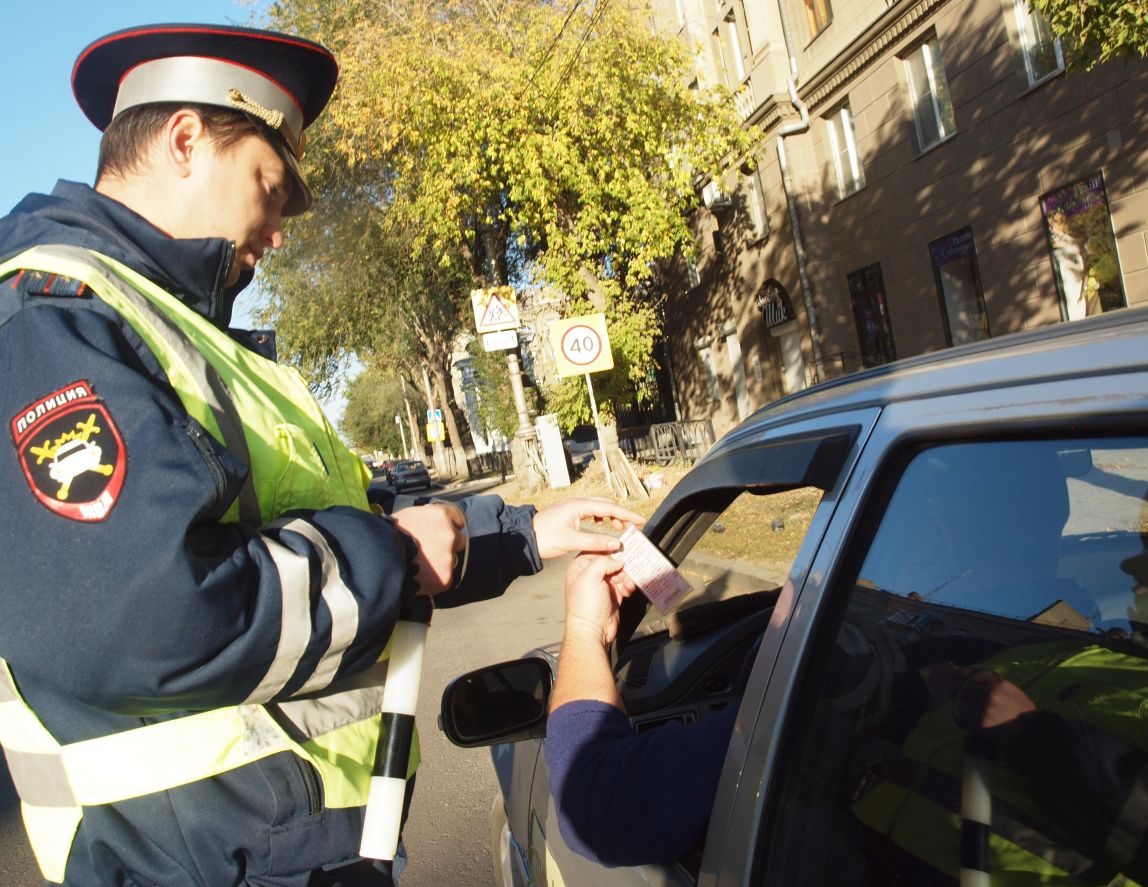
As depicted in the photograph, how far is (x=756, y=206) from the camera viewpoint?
778 inches

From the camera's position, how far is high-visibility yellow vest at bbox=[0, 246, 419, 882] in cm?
125

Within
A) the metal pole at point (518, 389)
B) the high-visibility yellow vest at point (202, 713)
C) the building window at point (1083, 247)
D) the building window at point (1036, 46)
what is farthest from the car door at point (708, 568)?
the metal pole at point (518, 389)

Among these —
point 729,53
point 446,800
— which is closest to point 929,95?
point 729,53

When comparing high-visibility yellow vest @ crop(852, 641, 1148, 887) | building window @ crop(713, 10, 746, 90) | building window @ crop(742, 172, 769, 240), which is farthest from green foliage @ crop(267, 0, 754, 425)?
high-visibility yellow vest @ crop(852, 641, 1148, 887)

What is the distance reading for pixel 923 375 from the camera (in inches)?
45.1

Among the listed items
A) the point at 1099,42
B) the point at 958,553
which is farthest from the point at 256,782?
the point at 1099,42

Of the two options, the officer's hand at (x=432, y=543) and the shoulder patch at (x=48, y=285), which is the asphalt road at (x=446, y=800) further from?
the shoulder patch at (x=48, y=285)

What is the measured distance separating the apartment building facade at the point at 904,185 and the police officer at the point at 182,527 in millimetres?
11927

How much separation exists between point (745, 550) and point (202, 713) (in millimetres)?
1116

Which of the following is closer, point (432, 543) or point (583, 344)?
point (432, 543)

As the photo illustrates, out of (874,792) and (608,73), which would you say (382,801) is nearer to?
(874,792)

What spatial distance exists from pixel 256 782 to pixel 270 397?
0.63 meters

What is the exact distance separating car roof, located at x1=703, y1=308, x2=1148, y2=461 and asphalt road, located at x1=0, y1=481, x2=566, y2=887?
10.2ft

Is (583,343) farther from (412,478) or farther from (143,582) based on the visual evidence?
(412,478)
